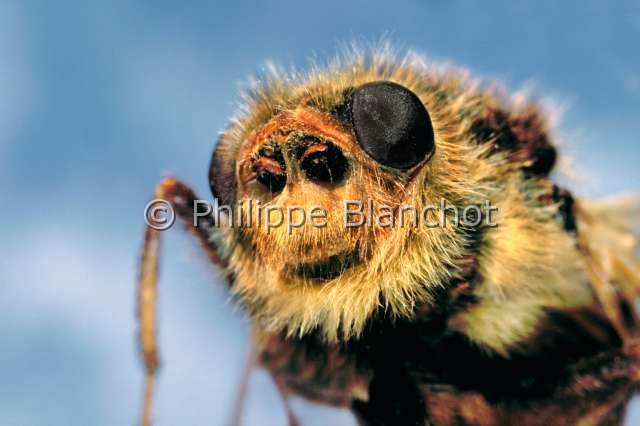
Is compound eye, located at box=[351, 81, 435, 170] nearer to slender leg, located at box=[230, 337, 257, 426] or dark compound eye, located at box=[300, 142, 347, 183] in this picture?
dark compound eye, located at box=[300, 142, 347, 183]

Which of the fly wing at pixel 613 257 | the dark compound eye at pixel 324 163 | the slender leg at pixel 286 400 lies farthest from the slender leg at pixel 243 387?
the fly wing at pixel 613 257

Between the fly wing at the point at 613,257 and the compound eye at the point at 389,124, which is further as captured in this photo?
the fly wing at the point at 613,257

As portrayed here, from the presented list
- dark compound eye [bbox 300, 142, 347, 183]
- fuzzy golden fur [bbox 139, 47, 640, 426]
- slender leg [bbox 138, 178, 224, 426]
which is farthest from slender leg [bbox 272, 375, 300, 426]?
dark compound eye [bbox 300, 142, 347, 183]

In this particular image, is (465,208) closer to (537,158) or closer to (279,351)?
(537,158)

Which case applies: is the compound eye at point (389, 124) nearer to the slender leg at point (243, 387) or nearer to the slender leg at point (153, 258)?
the slender leg at point (153, 258)

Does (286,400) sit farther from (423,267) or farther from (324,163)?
(324,163)

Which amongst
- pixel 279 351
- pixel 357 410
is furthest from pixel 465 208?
pixel 279 351
